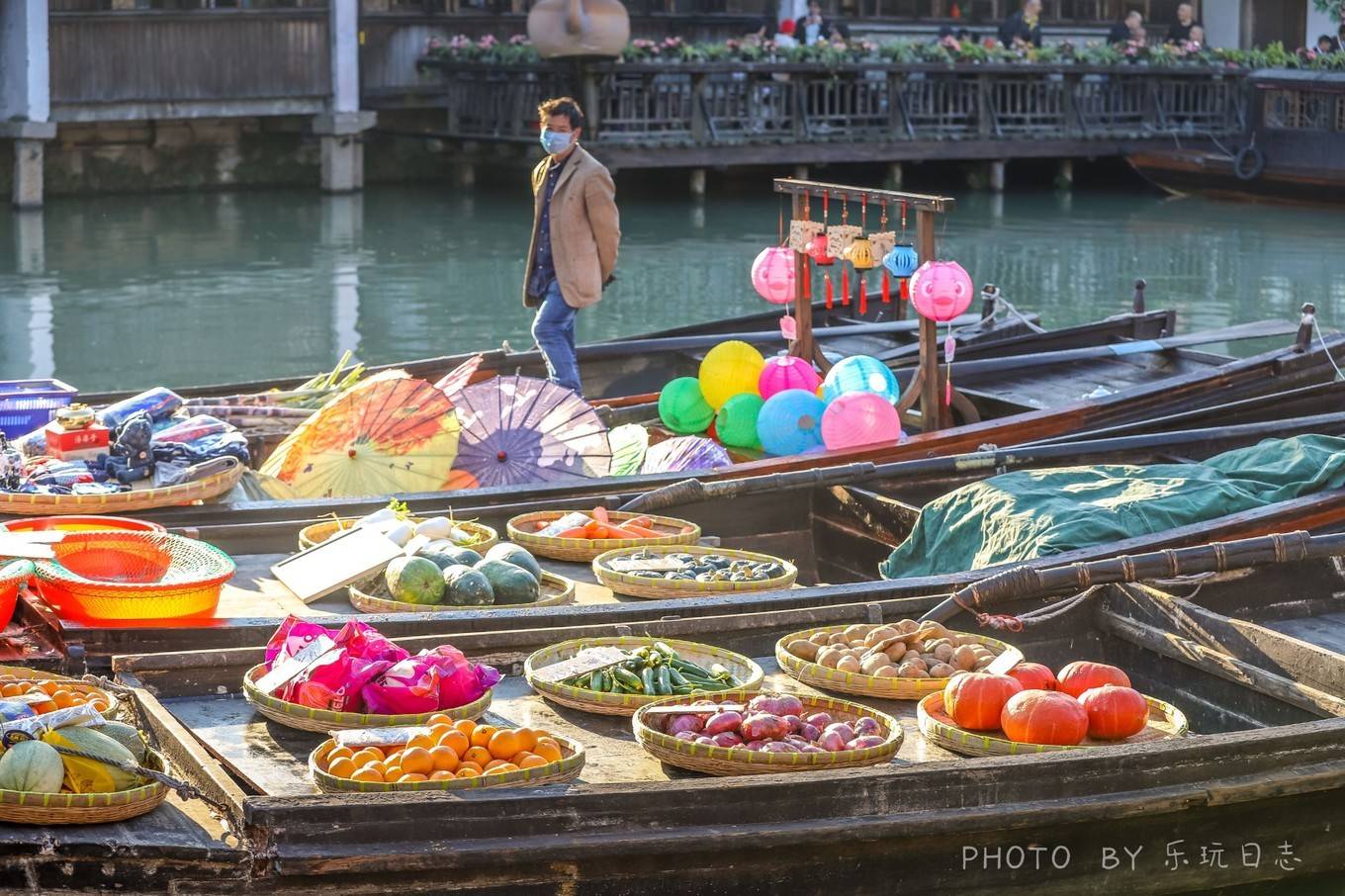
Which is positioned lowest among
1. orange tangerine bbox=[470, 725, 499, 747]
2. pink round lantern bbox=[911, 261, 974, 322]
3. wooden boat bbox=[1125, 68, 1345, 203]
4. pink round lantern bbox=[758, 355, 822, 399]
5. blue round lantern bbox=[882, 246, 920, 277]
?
orange tangerine bbox=[470, 725, 499, 747]

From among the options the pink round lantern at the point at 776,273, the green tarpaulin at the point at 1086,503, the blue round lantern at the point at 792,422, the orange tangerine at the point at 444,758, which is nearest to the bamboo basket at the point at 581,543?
the green tarpaulin at the point at 1086,503

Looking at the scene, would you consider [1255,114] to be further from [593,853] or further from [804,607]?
[593,853]

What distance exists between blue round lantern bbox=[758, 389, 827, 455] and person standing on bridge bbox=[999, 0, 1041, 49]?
14957 millimetres

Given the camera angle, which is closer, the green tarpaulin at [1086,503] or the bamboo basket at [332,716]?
the bamboo basket at [332,716]

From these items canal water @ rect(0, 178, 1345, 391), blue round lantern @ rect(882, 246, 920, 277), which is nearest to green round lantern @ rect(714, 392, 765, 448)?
blue round lantern @ rect(882, 246, 920, 277)

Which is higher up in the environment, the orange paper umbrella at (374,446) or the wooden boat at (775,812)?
the orange paper umbrella at (374,446)

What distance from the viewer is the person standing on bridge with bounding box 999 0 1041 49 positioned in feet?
69.8

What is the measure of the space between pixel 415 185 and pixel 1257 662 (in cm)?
1798

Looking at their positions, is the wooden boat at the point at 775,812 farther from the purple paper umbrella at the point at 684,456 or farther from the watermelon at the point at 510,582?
the purple paper umbrella at the point at 684,456

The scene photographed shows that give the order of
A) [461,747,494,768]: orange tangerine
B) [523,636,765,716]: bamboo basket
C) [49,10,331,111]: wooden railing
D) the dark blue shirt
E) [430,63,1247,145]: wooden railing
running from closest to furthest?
[461,747,494,768]: orange tangerine < [523,636,765,716]: bamboo basket < the dark blue shirt < [49,10,331,111]: wooden railing < [430,63,1247,145]: wooden railing

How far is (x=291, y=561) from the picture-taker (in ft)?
17.7

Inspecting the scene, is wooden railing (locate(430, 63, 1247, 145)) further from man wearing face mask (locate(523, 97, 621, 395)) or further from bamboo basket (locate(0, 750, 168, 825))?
bamboo basket (locate(0, 750, 168, 825))

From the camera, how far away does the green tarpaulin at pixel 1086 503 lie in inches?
226

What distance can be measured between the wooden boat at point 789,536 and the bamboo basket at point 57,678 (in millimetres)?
232
